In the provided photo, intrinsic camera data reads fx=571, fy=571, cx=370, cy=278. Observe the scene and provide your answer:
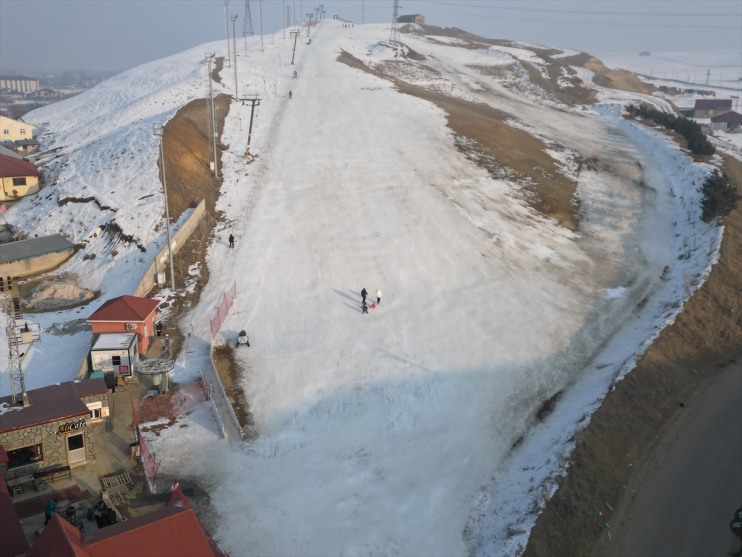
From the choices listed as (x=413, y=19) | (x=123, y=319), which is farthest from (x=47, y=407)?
(x=413, y=19)

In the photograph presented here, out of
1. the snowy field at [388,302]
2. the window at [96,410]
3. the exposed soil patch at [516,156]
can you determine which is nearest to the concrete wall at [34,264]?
the snowy field at [388,302]

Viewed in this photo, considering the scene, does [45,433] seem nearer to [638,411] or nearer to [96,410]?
[96,410]

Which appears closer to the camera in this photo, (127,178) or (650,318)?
(650,318)

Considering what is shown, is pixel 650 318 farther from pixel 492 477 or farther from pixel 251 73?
pixel 251 73

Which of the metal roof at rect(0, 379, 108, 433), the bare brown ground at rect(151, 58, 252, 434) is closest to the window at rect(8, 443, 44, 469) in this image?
the metal roof at rect(0, 379, 108, 433)

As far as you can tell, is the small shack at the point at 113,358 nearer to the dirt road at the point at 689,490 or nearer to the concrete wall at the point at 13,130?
the dirt road at the point at 689,490

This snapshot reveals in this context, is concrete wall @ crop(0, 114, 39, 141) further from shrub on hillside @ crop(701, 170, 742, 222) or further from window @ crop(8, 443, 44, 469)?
shrub on hillside @ crop(701, 170, 742, 222)

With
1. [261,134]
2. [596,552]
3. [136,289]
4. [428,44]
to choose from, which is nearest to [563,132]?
[261,134]
